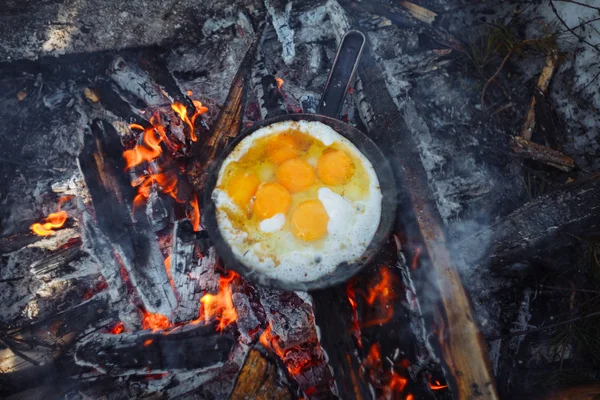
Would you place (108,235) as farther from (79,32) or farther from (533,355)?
(533,355)

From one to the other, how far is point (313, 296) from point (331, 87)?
6.69ft

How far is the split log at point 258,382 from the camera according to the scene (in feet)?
10.6

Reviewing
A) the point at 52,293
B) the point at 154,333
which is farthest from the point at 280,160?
the point at 52,293

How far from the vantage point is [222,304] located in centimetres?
365

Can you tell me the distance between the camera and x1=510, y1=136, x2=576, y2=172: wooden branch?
370 cm

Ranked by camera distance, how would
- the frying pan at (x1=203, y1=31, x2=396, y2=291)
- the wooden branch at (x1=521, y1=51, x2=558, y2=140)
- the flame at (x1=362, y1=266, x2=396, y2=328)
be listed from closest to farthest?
the frying pan at (x1=203, y1=31, x2=396, y2=291) < the flame at (x1=362, y1=266, x2=396, y2=328) < the wooden branch at (x1=521, y1=51, x2=558, y2=140)

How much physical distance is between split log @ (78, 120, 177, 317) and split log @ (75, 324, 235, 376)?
30 centimetres

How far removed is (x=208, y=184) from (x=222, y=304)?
51.8 inches

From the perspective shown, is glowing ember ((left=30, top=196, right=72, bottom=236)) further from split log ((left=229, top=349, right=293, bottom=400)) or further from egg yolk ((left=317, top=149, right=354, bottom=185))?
egg yolk ((left=317, top=149, right=354, bottom=185))

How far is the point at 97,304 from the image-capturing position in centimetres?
381

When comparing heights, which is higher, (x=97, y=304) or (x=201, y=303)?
(x=97, y=304)

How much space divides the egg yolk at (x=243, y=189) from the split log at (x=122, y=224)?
1.06 meters

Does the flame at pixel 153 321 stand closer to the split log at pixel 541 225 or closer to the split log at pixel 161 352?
the split log at pixel 161 352

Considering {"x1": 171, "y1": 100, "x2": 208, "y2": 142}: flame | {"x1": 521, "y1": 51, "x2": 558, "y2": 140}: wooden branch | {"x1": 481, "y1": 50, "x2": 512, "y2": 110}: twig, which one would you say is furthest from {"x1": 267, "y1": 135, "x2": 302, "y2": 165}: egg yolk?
{"x1": 521, "y1": 51, "x2": 558, "y2": 140}: wooden branch
